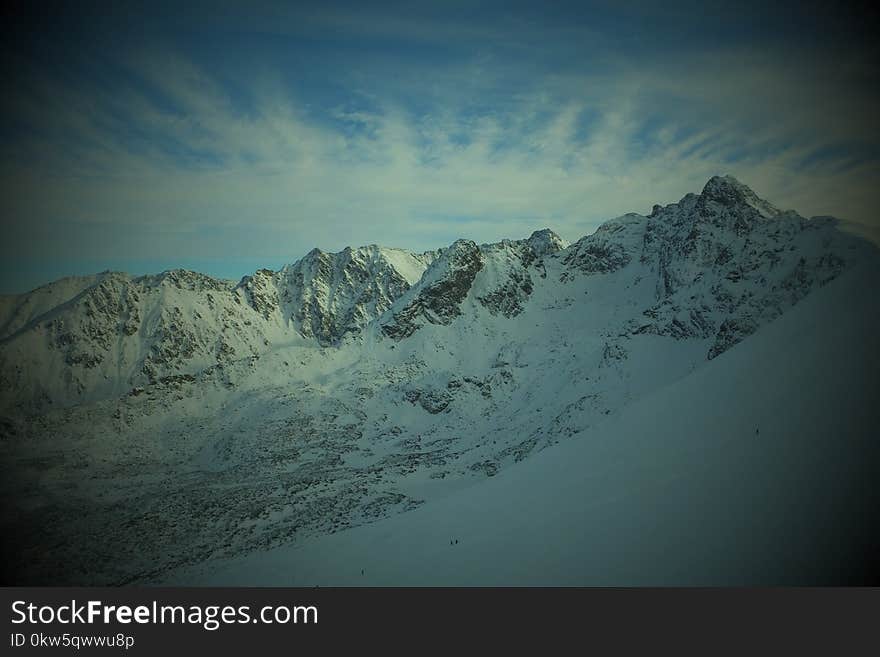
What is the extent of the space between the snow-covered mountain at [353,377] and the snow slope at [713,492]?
1102 mm

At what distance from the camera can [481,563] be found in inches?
449

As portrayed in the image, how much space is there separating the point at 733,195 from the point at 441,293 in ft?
214

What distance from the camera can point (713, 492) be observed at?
992cm

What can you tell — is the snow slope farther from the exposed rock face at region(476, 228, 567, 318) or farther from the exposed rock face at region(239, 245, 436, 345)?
the exposed rock face at region(239, 245, 436, 345)

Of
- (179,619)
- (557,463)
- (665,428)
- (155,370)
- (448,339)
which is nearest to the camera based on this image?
(179,619)

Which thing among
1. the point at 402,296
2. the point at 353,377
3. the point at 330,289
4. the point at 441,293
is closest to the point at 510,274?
the point at 441,293

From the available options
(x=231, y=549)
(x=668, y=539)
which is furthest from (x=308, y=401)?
(x=668, y=539)

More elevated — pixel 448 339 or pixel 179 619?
pixel 448 339

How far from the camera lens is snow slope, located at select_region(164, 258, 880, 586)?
8438 mm

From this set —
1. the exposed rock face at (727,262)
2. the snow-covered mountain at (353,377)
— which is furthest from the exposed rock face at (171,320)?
the exposed rock face at (727,262)

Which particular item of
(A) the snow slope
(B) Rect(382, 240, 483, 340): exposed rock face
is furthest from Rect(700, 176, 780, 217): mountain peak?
(A) the snow slope

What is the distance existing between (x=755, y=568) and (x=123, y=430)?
88656 millimetres

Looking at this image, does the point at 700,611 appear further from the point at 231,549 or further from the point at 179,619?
the point at 231,549

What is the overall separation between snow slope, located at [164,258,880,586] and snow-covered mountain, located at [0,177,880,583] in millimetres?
1102
